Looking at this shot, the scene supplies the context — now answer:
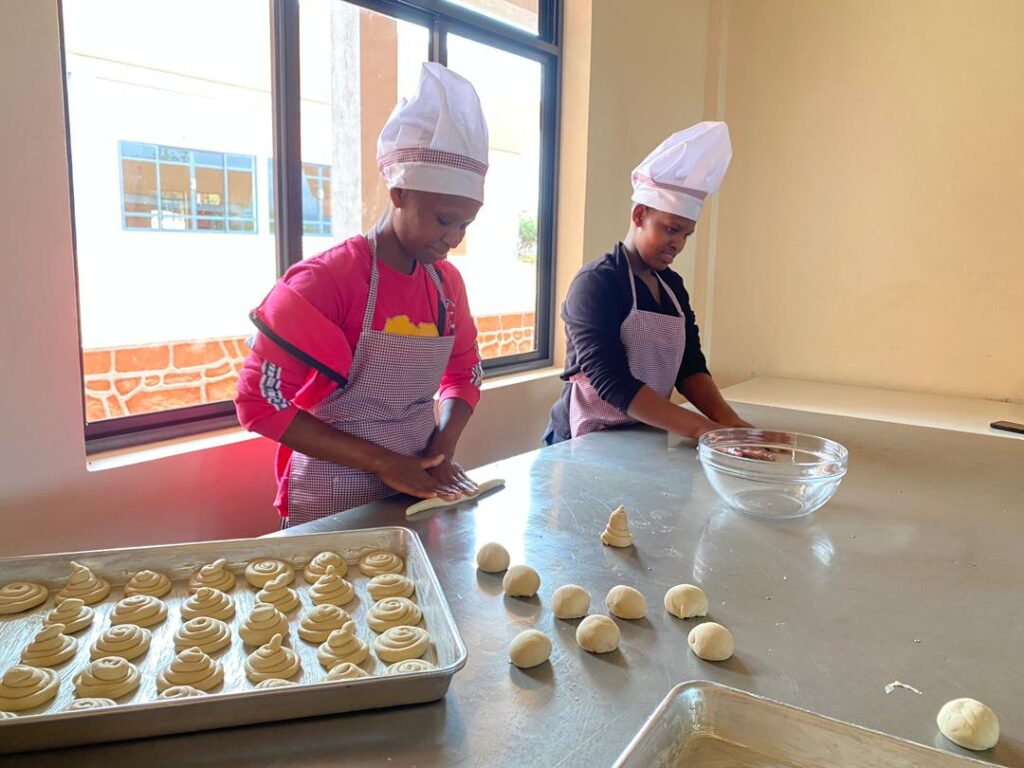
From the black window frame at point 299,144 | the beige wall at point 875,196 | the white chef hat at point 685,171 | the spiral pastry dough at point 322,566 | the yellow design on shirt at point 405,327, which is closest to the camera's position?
the spiral pastry dough at point 322,566

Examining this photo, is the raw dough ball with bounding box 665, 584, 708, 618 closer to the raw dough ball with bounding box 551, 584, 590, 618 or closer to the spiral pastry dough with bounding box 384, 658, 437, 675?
the raw dough ball with bounding box 551, 584, 590, 618

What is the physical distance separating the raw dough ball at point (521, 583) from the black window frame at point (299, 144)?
1.04 m

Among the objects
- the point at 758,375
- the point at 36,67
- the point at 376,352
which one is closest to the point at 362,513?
the point at 376,352

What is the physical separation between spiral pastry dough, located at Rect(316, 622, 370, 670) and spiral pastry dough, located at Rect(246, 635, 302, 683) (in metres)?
0.03

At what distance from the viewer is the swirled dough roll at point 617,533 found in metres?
1.08

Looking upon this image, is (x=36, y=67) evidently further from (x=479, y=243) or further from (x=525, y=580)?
(x=479, y=243)

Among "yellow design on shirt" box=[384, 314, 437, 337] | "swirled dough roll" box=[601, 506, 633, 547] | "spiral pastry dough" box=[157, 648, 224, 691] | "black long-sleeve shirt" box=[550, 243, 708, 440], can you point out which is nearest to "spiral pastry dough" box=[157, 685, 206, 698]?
"spiral pastry dough" box=[157, 648, 224, 691]

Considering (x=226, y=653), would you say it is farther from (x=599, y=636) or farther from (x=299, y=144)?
(x=299, y=144)

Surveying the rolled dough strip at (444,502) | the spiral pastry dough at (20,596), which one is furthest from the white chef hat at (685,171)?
the spiral pastry dough at (20,596)

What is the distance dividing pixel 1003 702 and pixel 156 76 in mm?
1986

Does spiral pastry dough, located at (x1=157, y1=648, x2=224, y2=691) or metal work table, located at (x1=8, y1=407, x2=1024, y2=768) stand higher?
spiral pastry dough, located at (x1=157, y1=648, x2=224, y2=691)

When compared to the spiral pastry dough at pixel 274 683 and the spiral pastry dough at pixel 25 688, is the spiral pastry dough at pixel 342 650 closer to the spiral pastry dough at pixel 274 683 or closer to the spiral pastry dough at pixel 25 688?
the spiral pastry dough at pixel 274 683

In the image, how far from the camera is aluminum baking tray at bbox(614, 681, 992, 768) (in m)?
0.62

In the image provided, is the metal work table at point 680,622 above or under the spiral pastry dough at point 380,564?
under
